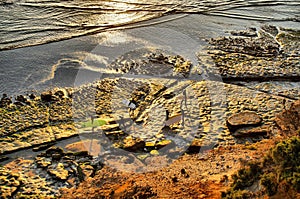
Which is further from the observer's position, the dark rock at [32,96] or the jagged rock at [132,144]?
the dark rock at [32,96]

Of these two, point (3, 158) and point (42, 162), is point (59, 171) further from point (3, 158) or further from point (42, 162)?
point (3, 158)

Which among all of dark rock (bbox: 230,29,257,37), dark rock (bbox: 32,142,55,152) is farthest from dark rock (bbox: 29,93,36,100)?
dark rock (bbox: 230,29,257,37)

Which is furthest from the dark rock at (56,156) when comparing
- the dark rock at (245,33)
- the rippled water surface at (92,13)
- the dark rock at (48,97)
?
the dark rock at (245,33)

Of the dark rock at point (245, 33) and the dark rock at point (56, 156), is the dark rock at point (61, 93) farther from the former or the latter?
the dark rock at point (245, 33)

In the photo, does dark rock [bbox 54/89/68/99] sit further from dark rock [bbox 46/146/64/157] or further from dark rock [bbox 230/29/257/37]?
dark rock [bbox 230/29/257/37]

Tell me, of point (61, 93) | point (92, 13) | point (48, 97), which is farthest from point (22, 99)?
point (92, 13)
